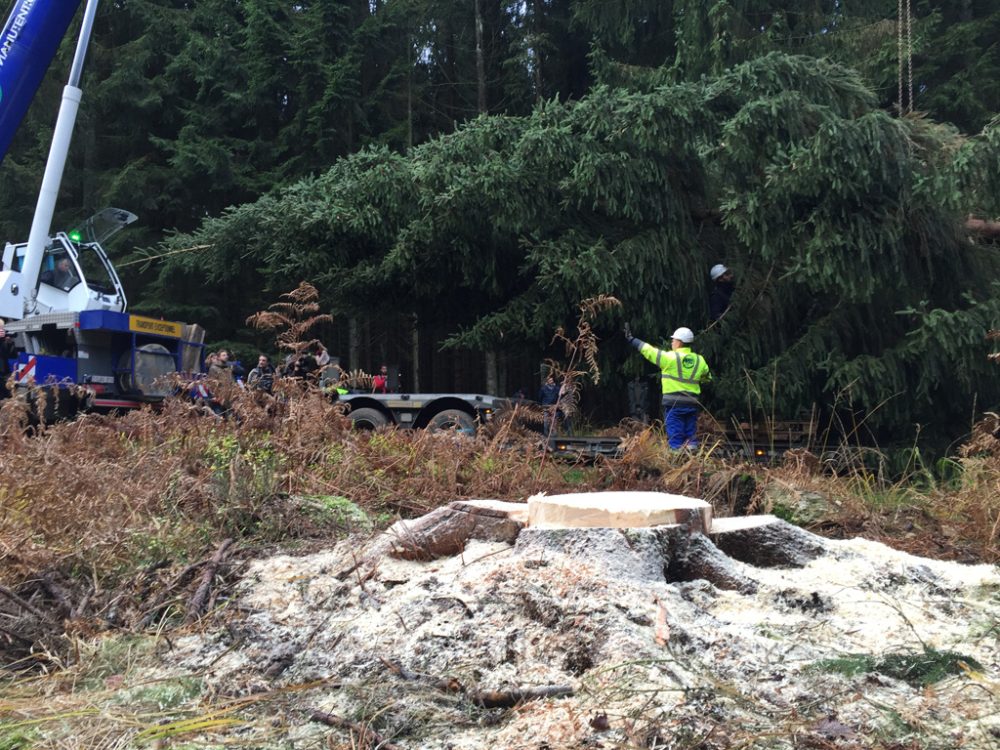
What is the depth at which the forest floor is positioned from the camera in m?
2.40

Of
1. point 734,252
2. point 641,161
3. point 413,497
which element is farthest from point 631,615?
point 734,252

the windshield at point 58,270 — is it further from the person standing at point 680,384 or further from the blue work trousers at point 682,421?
the blue work trousers at point 682,421

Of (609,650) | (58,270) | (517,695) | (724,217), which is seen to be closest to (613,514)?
(609,650)

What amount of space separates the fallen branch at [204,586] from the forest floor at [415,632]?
14 mm

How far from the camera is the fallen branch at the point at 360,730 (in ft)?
7.64

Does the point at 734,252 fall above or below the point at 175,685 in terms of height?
above

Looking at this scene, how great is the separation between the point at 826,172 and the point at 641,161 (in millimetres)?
Answer: 2366

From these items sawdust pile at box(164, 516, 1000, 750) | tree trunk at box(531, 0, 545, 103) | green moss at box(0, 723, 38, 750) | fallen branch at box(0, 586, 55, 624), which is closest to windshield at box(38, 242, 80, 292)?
tree trunk at box(531, 0, 545, 103)

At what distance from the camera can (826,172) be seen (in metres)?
10.0

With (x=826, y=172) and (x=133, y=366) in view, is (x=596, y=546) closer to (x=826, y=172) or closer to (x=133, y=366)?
(x=826, y=172)

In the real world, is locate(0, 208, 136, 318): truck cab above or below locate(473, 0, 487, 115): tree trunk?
below

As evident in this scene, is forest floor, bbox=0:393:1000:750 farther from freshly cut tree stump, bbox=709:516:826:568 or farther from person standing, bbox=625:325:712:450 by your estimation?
person standing, bbox=625:325:712:450

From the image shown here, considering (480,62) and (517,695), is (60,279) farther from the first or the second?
(517,695)

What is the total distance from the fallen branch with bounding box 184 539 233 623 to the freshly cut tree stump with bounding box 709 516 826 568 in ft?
6.60
